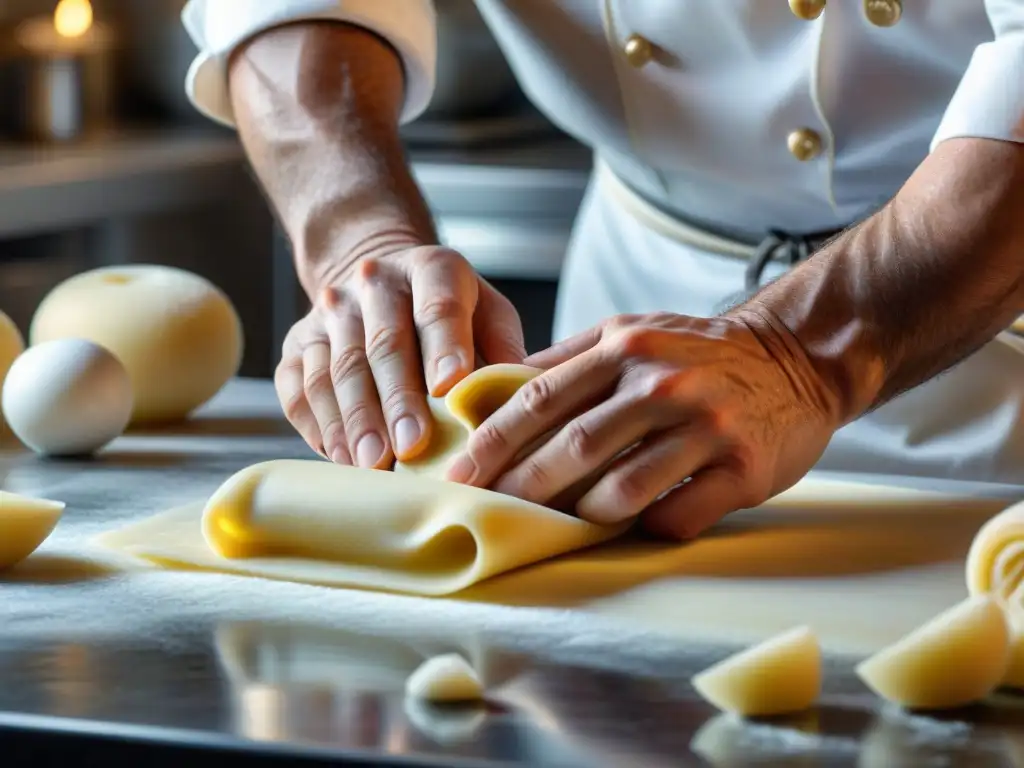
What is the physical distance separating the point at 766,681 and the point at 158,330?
30.5 inches

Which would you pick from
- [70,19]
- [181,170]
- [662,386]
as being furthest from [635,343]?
[70,19]

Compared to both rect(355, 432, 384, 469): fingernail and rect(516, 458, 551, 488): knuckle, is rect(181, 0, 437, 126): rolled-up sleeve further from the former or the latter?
rect(516, 458, 551, 488): knuckle

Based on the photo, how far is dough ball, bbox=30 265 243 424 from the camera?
1349mm

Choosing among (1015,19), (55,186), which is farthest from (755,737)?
(55,186)

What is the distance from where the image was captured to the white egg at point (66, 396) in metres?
1.22

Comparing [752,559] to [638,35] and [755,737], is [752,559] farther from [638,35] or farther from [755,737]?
[638,35]

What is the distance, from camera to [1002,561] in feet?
2.69

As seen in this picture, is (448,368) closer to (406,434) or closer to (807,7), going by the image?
(406,434)

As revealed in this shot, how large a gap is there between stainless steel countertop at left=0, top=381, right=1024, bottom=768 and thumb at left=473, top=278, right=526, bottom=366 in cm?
31

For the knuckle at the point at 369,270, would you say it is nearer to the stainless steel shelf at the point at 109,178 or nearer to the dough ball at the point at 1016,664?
the dough ball at the point at 1016,664

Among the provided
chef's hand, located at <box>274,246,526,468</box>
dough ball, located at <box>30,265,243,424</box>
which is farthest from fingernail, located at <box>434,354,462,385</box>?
dough ball, located at <box>30,265,243,424</box>

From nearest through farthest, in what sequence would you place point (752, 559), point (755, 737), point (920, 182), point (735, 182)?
point (755, 737) → point (752, 559) → point (920, 182) → point (735, 182)

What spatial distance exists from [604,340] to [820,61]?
44cm

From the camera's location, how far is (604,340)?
1055mm
